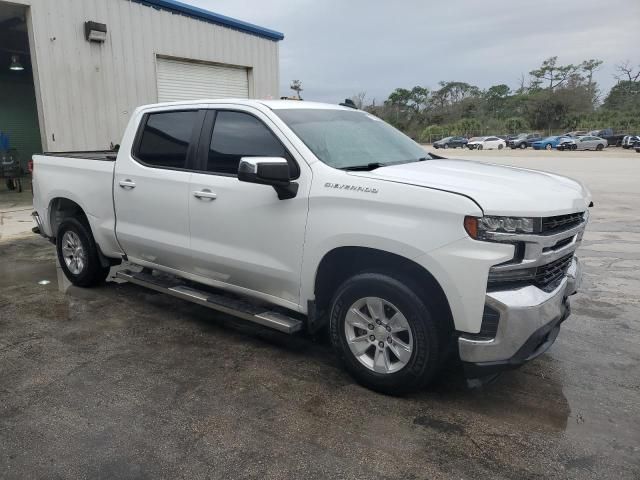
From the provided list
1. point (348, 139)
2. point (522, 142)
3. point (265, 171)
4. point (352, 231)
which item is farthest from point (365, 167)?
point (522, 142)

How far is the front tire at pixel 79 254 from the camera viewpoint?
215 inches

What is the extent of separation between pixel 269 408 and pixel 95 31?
9.65 metres

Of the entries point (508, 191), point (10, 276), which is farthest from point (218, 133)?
point (10, 276)

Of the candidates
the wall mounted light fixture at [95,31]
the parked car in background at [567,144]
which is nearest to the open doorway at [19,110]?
the wall mounted light fixture at [95,31]

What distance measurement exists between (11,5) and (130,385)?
9.18 metres

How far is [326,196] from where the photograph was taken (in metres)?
3.42

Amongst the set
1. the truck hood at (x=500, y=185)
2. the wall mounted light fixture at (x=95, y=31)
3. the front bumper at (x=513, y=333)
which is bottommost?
the front bumper at (x=513, y=333)

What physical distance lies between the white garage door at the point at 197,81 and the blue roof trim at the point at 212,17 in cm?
103

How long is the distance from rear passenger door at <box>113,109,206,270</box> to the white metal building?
20.8 feet

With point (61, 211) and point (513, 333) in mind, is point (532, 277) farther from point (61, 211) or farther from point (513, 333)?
point (61, 211)

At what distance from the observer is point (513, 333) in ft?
9.47

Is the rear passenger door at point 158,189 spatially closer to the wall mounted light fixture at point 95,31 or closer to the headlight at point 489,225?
the headlight at point 489,225

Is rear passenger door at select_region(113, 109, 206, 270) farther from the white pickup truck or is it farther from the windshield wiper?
the windshield wiper

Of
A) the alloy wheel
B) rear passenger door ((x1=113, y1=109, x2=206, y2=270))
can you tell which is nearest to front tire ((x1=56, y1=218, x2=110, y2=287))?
rear passenger door ((x1=113, y1=109, x2=206, y2=270))
